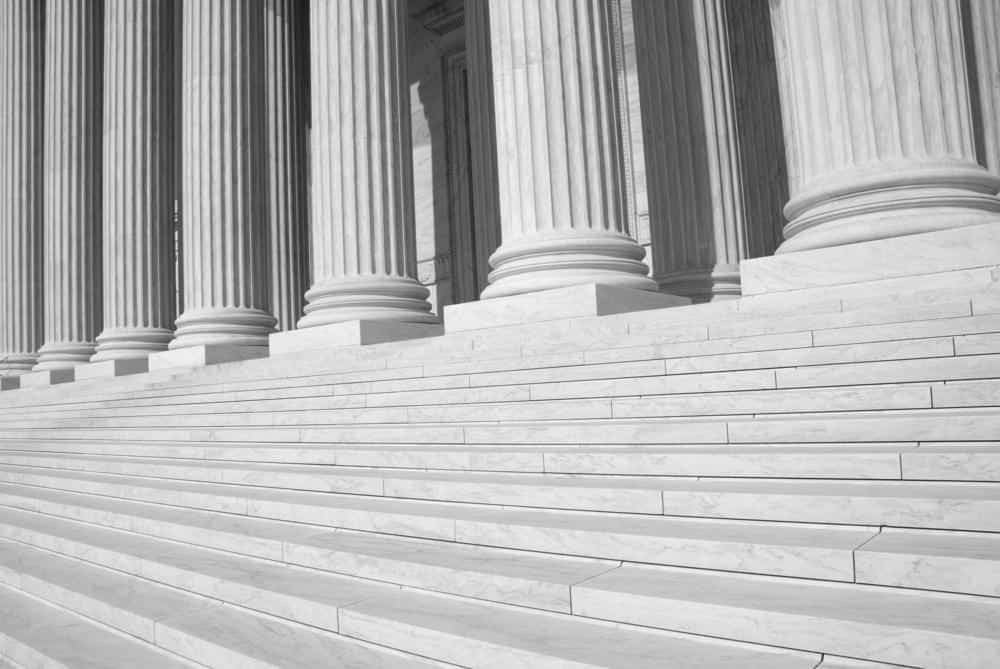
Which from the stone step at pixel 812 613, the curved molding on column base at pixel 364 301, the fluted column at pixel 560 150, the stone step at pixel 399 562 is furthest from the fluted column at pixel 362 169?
the stone step at pixel 812 613

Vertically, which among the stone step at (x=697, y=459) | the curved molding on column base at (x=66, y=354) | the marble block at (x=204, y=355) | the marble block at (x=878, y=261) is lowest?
the stone step at (x=697, y=459)

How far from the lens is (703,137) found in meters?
31.1

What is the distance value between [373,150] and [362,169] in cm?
94

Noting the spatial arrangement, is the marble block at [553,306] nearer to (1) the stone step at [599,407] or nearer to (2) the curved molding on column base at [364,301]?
(1) the stone step at [599,407]

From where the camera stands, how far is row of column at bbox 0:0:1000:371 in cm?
1791

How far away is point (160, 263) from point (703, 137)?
3237 cm

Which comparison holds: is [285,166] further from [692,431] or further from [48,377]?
[692,431]

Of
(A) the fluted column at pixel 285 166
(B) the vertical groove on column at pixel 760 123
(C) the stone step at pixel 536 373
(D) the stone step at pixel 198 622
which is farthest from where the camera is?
(A) the fluted column at pixel 285 166

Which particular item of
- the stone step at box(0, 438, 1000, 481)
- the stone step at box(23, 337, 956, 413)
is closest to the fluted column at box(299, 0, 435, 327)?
the stone step at box(23, 337, 956, 413)

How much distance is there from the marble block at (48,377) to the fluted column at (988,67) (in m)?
49.2

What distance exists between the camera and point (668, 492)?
11094 mm

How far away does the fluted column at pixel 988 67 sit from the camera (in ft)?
63.2

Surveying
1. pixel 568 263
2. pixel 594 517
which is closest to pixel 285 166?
pixel 568 263

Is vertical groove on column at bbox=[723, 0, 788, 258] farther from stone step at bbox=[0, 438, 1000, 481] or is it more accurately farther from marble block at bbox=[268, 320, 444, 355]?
stone step at bbox=[0, 438, 1000, 481]
